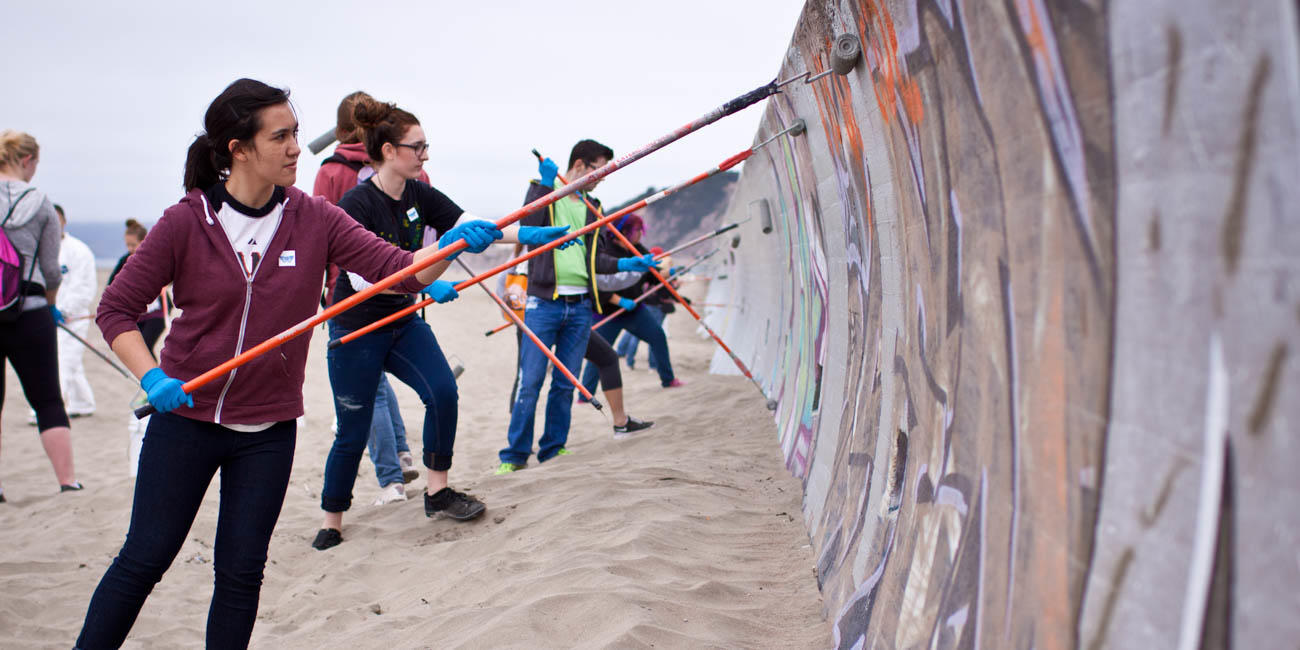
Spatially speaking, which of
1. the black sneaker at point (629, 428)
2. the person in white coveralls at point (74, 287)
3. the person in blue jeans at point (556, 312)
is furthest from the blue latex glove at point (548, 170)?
the person in white coveralls at point (74, 287)

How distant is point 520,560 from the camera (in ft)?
13.4

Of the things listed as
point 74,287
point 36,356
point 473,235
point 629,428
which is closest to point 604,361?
point 629,428

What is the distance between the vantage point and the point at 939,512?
86.7 inches

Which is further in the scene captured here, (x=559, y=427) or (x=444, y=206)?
(x=559, y=427)

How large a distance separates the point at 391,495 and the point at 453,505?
3.27ft

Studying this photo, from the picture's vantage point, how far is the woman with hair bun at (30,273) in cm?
539

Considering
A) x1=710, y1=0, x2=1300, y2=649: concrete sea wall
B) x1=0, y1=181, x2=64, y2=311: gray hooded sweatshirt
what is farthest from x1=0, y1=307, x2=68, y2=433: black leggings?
x1=710, y1=0, x2=1300, y2=649: concrete sea wall

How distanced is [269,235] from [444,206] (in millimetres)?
1881

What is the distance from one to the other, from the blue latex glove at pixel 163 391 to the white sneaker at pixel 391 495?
3.15 m

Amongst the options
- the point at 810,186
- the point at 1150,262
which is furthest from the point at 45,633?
the point at 1150,262

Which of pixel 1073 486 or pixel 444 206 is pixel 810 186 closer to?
pixel 444 206

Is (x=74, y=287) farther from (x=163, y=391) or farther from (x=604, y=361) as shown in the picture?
(x=163, y=391)

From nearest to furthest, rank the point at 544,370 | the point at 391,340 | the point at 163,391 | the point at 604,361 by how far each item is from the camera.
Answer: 1. the point at 163,391
2. the point at 391,340
3. the point at 544,370
4. the point at 604,361

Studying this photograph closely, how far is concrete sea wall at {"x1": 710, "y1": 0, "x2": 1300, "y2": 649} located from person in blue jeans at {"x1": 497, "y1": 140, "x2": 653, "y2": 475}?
3376mm
